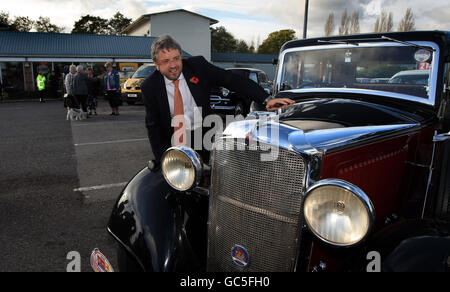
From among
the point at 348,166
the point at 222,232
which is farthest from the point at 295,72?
the point at 222,232

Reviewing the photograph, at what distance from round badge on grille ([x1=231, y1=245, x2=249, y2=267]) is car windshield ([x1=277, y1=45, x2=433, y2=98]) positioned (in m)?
1.90

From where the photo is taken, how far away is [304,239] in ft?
5.56

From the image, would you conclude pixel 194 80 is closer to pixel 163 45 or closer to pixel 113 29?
pixel 163 45

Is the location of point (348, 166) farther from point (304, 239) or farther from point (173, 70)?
point (173, 70)

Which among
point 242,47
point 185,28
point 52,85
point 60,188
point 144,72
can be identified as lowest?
point 60,188

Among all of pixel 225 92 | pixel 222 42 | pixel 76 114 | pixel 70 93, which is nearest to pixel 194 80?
pixel 225 92

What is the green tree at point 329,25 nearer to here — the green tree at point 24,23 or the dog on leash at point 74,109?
the dog on leash at point 74,109

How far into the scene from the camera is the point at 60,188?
183 inches

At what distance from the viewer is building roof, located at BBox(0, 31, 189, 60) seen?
22.6m

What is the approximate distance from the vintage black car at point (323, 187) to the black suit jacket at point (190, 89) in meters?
0.40

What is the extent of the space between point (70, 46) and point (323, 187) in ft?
89.0

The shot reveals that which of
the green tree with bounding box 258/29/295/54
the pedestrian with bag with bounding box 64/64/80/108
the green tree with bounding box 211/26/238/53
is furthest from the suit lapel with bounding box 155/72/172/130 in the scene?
the green tree with bounding box 211/26/238/53

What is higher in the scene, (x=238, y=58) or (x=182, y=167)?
(x=238, y=58)
